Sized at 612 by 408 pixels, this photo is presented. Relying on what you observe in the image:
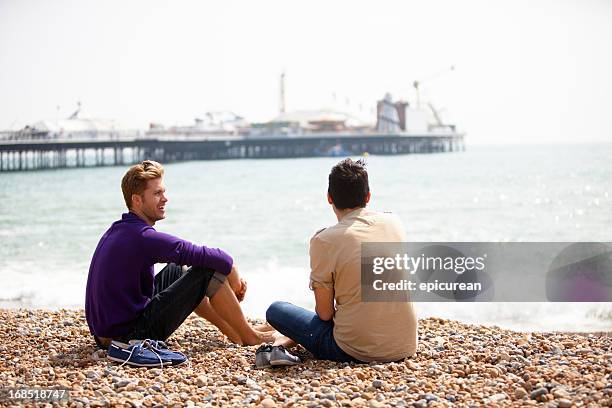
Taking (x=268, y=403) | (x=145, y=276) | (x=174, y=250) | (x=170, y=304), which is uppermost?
(x=174, y=250)

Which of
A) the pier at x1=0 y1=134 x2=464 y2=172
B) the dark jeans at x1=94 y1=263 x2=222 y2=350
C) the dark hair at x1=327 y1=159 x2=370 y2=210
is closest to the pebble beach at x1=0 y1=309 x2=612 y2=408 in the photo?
the dark jeans at x1=94 y1=263 x2=222 y2=350

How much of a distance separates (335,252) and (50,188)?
22.5 metres

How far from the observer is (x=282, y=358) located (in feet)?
8.82

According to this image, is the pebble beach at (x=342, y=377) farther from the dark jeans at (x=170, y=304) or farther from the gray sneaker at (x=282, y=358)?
the dark jeans at (x=170, y=304)

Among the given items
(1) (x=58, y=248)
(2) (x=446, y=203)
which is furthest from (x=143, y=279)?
(2) (x=446, y=203)

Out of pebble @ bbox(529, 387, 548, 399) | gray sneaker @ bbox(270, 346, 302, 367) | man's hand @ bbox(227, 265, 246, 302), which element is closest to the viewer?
pebble @ bbox(529, 387, 548, 399)

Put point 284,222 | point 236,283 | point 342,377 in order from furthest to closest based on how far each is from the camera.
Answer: point 284,222, point 236,283, point 342,377

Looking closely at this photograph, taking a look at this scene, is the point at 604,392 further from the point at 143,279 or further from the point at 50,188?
the point at 50,188

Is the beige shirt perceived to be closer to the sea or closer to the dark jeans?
the dark jeans

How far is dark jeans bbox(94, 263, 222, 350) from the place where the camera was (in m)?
2.89

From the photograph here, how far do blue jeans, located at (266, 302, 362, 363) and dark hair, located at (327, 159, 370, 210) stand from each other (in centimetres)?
44

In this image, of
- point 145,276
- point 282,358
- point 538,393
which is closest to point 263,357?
point 282,358

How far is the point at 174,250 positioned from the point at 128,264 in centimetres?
18

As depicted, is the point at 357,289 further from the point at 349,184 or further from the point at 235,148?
the point at 235,148
